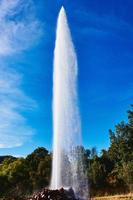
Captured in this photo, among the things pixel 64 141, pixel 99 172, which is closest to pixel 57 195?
pixel 64 141

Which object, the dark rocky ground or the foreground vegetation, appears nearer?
the dark rocky ground

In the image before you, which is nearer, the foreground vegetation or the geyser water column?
the geyser water column

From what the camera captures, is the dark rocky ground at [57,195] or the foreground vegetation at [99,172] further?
the foreground vegetation at [99,172]

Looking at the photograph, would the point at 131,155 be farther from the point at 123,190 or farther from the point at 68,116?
the point at 68,116

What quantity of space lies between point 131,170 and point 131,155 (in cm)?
651

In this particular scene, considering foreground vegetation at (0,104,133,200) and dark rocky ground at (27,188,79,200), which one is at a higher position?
foreground vegetation at (0,104,133,200)

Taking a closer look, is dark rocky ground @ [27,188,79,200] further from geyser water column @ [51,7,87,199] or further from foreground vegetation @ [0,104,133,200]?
foreground vegetation @ [0,104,133,200]

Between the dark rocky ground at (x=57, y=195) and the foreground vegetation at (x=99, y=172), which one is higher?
the foreground vegetation at (x=99, y=172)

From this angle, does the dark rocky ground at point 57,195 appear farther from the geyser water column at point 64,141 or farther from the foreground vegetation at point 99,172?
the foreground vegetation at point 99,172

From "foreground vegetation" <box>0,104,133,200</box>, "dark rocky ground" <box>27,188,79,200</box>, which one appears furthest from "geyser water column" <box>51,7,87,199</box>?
"foreground vegetation" <box>0,104,133,200</box>

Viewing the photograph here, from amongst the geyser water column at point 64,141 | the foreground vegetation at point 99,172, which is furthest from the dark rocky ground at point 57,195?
the foreground vegetation at point 99,172

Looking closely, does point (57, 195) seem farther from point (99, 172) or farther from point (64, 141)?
point (99, 172)

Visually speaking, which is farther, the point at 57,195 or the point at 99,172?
the point at 99,172

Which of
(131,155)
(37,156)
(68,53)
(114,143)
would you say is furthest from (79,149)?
(37,156)
